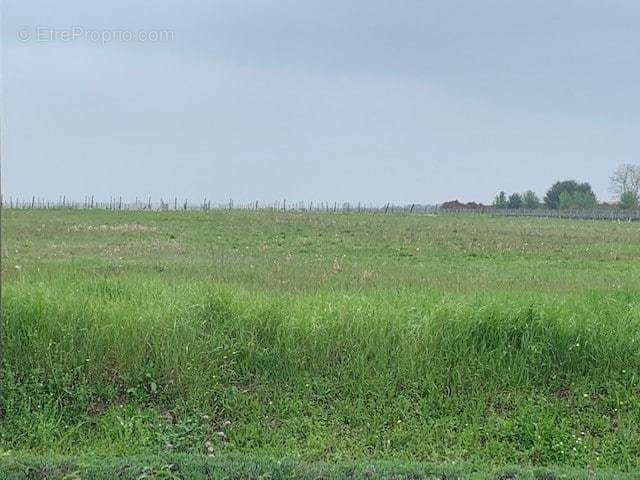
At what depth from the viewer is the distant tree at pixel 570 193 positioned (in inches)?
3236

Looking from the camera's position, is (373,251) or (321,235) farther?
(321,235)

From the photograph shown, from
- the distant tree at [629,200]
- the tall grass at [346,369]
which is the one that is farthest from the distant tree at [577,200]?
the tall grass at [346,369]

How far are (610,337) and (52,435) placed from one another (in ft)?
17.6

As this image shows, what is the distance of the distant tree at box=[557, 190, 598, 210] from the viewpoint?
7862 centimetres

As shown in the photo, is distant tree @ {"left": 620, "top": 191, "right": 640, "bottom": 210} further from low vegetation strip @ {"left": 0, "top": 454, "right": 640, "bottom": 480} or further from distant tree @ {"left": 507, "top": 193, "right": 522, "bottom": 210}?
low vegetation strip @ {"left": 0, "top": 454, "right": 640, "bottom": 480}

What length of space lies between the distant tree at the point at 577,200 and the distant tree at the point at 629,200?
12.6ft

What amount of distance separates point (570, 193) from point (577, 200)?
6789 millimetres

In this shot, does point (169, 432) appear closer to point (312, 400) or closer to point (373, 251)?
point (312, 400)

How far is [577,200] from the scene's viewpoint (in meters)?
81.1

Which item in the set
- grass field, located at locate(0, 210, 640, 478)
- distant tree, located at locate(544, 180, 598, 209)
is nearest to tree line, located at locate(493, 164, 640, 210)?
distant tree, located at locate(544, 180, 598, 209)

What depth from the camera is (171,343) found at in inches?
191

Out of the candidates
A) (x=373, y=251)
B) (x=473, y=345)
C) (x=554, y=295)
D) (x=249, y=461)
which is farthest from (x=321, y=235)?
(x=249, y=461)

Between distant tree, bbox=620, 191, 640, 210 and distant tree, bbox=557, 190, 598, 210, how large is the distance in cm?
383

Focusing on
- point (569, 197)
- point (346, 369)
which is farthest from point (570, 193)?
point (346, 369)
